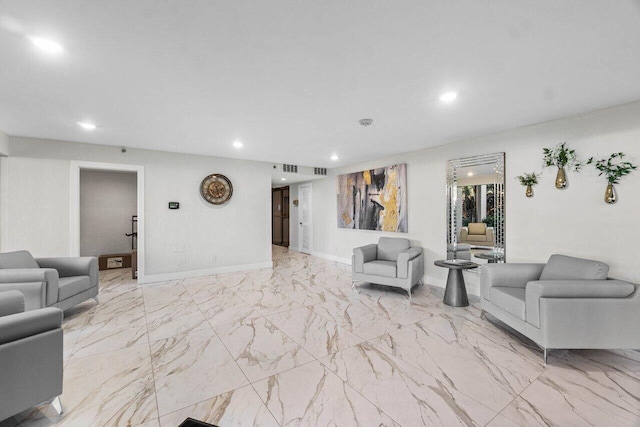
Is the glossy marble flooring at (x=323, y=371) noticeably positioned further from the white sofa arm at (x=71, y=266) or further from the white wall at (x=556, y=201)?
the white wall at (x=556, y=201)

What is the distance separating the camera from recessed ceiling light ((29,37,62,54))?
5.64 ft

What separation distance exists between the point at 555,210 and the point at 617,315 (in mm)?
1391

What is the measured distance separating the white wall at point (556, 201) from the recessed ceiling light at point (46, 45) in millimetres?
4619

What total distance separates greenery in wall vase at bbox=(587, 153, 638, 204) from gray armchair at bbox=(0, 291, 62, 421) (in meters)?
4.93

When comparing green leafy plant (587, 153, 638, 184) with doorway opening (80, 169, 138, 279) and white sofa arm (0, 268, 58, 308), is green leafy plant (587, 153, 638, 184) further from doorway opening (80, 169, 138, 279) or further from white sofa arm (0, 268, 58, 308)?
doorway opening (80, 169, 138, 279)

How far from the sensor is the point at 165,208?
4.81 meters

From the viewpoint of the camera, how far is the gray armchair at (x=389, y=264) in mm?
3932

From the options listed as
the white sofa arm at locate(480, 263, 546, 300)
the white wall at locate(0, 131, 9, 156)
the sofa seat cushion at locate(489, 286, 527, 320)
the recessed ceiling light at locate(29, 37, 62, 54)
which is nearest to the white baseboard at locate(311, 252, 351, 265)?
the white sofa arm at locate(480, 263, 546, 300)

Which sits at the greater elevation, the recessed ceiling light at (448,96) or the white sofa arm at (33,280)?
the recessed ceiling light at (448,96)

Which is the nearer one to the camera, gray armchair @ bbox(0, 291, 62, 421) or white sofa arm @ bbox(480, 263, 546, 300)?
gray armchair @ bbox(0, 291, 62, 421)

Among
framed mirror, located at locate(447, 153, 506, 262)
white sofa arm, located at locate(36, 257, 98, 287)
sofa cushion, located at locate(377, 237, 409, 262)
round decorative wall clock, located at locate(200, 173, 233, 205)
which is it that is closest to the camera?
white sofa arm, located at locate(36, 257, 98, 287)

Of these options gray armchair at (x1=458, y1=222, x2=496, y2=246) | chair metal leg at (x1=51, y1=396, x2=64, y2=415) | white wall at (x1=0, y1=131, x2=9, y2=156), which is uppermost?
white wall at (x1=0, y1=131, x2=9, y2=156)

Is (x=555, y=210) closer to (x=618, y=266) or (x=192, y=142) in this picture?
(x=618, y=266)

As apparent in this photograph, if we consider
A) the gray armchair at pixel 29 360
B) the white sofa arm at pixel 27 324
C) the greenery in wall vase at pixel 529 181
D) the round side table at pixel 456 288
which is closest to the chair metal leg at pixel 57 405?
the gray armchair at pixel 29 360
